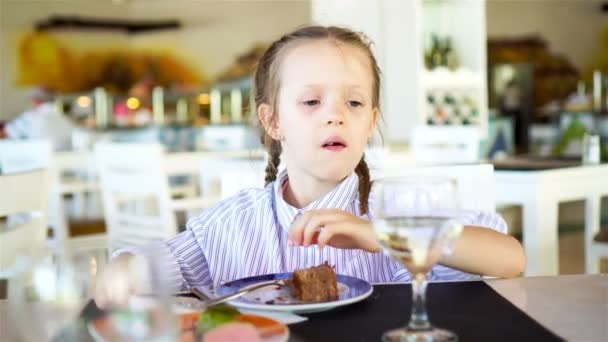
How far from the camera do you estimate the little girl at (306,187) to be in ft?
3.78

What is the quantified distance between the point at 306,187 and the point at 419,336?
598 mm

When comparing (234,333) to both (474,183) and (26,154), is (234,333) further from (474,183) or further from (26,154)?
(26,154)

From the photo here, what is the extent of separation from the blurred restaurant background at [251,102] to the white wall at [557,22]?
0.8 inches

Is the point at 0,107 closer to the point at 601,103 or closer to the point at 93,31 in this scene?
the point at 93,31

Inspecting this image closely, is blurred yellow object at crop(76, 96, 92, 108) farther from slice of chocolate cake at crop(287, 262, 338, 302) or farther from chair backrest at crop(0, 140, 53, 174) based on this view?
slice of chocolate cake at crop(287, 262, 338, 302)

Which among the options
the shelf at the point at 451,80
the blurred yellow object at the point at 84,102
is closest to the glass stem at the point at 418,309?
the shelf at the point at 451,80

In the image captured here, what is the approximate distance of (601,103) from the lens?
8797 millimetres

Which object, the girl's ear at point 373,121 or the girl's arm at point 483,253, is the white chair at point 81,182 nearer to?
the girl's ear at point 373,121

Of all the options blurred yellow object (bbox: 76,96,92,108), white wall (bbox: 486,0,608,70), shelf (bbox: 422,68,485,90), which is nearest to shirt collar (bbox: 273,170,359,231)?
shelf (bbox: 422,68,485,90)

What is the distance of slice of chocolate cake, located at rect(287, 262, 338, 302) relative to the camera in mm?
812

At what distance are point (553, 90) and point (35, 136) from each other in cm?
1010

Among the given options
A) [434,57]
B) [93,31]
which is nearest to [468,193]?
[434,57]

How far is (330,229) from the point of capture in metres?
0.89

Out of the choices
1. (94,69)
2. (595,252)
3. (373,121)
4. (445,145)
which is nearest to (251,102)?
(373,121)
